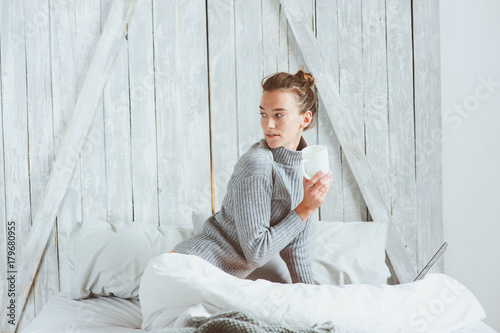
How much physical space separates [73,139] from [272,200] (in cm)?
121

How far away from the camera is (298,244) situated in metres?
1.87

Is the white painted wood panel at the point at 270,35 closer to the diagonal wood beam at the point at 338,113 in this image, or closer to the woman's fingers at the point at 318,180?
the diagonal wood beam at the point at 338,113

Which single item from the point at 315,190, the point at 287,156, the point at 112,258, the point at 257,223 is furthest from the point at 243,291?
the point at 112,258

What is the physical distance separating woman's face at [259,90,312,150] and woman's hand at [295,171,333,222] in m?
0.25

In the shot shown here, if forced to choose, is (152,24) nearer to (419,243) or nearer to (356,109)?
(356,109)

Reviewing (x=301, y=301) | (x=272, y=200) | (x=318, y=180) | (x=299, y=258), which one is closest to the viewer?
(x=301, y=301)

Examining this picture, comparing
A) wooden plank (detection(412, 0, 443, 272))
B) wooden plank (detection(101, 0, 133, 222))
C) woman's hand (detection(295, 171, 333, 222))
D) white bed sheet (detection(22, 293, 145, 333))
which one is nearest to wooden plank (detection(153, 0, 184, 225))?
wooden plank (detection(101, 0, 133, 222))

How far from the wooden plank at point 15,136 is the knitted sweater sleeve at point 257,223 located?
4.54 ft

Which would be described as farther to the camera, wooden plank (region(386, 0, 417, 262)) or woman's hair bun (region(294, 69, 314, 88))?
wooden plank (region(386, 0, 417, 262))

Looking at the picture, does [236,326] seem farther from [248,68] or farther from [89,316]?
[248,68]

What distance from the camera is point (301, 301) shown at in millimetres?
1356

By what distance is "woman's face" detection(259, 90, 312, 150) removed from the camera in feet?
5.98

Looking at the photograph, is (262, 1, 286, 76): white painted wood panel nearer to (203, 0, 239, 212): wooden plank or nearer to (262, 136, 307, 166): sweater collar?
(203, 0, 239, 212): wooden plank

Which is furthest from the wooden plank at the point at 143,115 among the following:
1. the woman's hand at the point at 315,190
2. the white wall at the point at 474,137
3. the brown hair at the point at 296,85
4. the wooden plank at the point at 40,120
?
the white wall at the point at 474,137
